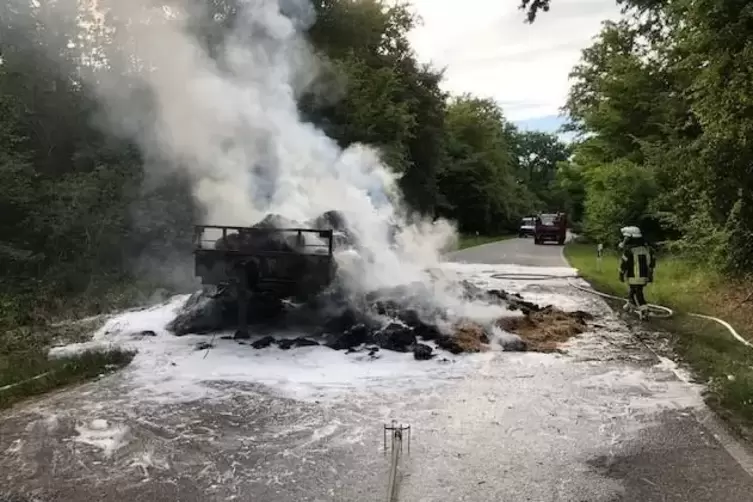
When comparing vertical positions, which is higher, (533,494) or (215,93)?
(215,93)

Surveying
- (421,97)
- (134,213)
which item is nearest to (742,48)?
(134,213)

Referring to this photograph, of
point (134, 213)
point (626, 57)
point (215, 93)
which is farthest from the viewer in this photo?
point (626, 57)

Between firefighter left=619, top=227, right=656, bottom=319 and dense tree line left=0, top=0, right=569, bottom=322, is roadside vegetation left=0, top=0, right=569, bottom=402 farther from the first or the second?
firefighter left=619, top=227, right=656, bottom=319

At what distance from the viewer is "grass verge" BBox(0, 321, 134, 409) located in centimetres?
724

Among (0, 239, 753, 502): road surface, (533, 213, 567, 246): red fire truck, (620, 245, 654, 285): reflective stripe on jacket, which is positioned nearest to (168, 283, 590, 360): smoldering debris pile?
(0, 239, 753, 502): road surface

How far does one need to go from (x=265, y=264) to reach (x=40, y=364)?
11.2 ft

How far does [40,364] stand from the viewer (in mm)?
8086

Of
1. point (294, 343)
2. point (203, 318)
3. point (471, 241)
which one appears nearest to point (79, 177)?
point (203, 318)

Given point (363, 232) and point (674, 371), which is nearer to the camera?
point (674, 371)

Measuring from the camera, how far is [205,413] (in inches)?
257

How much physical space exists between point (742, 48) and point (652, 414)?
21.1 ft

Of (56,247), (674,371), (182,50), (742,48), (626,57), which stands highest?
(626,57)

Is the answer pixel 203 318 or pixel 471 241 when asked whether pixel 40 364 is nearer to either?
Result: pixel 203 318

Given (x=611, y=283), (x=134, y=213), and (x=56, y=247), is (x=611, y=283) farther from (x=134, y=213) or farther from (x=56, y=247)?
(x=56, y=247)
